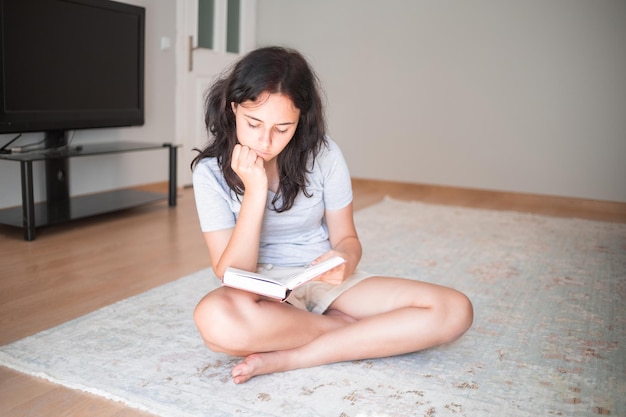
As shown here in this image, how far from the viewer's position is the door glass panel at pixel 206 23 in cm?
447

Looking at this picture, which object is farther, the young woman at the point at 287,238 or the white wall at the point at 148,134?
the white wall at the point at 148,134

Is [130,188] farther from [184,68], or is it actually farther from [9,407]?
[9,407]

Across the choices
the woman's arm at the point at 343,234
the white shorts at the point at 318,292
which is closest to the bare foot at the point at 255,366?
the white shorts at the point at 318,292

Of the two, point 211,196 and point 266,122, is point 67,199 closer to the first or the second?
point 211,196

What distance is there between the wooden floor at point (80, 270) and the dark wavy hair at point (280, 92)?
24.2 inches

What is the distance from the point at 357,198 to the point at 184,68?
5.02ft

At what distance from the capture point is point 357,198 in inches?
173

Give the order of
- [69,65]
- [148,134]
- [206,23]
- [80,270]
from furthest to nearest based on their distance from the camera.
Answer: [206,23] < [148,134] < [69,65] < [80,270]

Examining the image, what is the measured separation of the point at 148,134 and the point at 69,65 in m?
1.01

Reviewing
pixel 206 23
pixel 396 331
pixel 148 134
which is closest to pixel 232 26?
pixel 206 23

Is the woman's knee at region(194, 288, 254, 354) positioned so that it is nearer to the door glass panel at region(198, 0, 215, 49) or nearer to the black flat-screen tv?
the black flat-screen tv

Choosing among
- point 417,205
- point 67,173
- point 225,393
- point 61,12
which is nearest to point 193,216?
point 67,173

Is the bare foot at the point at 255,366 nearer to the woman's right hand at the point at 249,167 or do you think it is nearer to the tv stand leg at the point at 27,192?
the woman's right hand at the point at 249,167

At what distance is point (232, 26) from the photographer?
4.87 meters
